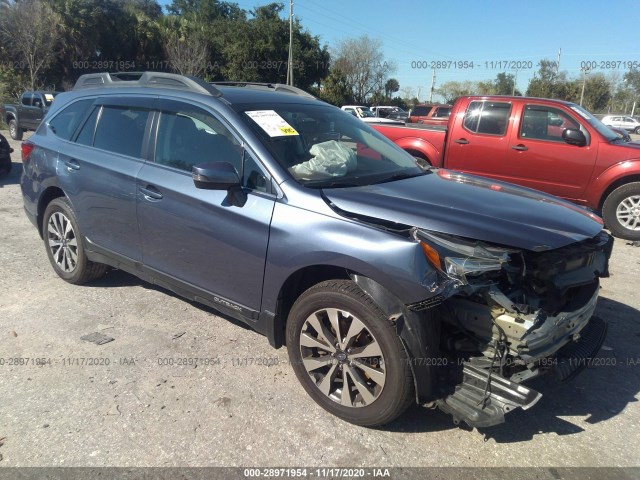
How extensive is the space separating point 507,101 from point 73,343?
22.9 feet

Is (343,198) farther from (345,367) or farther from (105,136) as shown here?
(105,136)

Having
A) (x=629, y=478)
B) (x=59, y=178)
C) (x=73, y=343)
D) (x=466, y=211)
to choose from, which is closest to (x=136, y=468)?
(x=73, y=343)

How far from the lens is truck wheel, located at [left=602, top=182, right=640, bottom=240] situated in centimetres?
691

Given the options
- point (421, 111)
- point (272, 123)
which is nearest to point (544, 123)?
point (272, 123)

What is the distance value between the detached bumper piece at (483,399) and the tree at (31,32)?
30308mm

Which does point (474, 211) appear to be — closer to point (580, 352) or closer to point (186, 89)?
point (580, 352)

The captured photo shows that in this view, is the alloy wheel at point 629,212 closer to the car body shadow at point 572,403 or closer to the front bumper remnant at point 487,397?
the car body shadow at point 572,403

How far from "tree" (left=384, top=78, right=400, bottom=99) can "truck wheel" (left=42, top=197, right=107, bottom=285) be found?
179 feet

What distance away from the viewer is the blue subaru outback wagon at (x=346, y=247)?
2.57 meters

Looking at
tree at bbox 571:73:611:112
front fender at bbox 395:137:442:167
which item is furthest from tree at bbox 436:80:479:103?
front fender at bbox 395:137:442:167

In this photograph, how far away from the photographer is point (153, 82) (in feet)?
13.3

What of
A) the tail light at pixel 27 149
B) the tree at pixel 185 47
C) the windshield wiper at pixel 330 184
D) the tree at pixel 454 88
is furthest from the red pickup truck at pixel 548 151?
the tree at pixel 454 88

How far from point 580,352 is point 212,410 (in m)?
2.25

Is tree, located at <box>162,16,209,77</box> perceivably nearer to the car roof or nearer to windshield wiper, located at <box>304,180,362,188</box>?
the car roof
